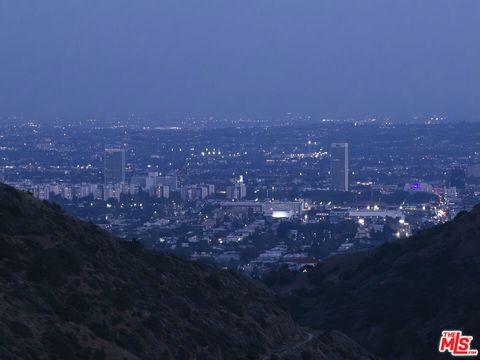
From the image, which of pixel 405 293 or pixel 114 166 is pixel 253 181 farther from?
pixel 405 293

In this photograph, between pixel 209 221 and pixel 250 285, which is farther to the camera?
pixel 209 221

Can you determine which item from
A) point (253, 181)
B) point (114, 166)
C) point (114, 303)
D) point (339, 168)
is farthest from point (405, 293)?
point (114, 166)

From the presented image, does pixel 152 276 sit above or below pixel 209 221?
above

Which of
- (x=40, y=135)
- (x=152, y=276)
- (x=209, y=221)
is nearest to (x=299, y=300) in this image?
(x=152, y=276)

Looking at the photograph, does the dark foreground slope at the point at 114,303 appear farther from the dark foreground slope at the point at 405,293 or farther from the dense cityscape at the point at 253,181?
the dense cityscape at the point at 253,181

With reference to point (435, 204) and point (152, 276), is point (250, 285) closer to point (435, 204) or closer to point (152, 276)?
point (152, 276)

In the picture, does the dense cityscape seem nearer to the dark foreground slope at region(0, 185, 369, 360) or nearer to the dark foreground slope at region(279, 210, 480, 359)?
the dark foreground slope at region(279, 210, 480, 359)

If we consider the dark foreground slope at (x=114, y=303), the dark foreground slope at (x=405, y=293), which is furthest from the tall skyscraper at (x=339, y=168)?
the dark foreground slope at (x=114, y=303)

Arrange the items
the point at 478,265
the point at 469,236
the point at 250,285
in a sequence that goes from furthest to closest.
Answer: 1. the point at 469,236
2. the point at 478,265
3. the point at 250,285
